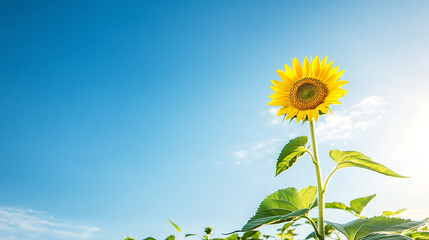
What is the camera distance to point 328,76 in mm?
2361

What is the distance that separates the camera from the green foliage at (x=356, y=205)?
228cm

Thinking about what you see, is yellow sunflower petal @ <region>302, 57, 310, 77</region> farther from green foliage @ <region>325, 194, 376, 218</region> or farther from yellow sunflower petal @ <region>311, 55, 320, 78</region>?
green foliage @ <region>325, 194, 376, 218</region>

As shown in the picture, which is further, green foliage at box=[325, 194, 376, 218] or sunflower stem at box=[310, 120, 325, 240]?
green foliage at box=[325, 194, 376, 218]

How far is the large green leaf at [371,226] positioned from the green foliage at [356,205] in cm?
57

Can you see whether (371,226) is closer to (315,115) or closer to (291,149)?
(291,149)

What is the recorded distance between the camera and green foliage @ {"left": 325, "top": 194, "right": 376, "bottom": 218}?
2.28 metres

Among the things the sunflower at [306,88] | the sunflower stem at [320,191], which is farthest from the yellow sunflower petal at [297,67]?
the sunflower stem at [320,191]

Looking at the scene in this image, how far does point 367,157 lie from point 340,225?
1.37 feet

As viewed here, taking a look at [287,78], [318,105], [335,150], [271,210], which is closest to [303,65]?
[287,78]

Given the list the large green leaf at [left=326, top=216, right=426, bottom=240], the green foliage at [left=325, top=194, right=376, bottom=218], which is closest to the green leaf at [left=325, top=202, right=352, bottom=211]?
the green foliage at [left=325, top=194, right=376, bottom=218]

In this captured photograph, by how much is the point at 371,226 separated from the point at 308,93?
102 cm

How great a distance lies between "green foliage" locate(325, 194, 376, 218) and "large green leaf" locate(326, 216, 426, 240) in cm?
57

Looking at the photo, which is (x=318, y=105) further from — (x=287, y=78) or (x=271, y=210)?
(x=271, y=210)

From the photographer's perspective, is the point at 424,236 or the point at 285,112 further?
the point at 285,112
